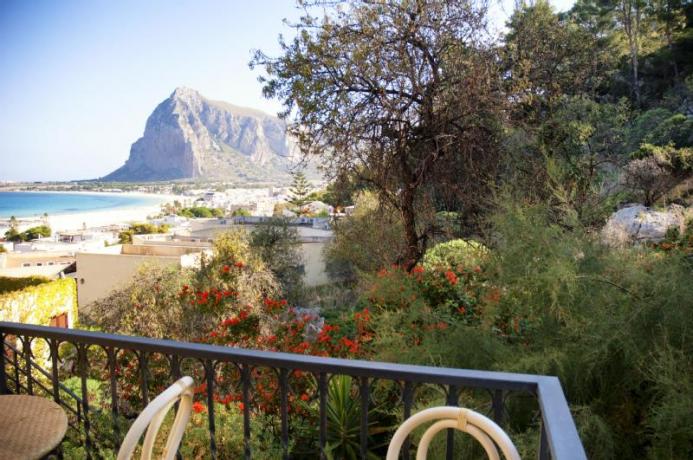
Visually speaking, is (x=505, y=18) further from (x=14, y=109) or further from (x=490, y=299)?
(x=14, y=109)

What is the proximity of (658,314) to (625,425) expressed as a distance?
1.38 feet

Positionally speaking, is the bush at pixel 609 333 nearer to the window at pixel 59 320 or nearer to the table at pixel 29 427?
the table at pixel 29 427

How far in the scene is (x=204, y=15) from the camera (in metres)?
9.41

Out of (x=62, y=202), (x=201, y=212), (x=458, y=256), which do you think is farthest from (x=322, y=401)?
(x=62, y=202)

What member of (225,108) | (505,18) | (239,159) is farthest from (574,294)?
(225,108)

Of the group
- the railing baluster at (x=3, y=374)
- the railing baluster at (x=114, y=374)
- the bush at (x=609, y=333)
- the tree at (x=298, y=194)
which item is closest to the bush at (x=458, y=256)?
the bush at (x=609, y=333)

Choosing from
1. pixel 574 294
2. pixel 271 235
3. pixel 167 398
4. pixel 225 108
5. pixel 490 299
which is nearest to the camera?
pixel 167 398

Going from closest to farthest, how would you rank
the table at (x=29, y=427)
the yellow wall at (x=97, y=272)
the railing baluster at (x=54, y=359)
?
the table at (x=29, y=427)
the railing baluster at (x=54, y=359)
the yellow wall at (x=97, y=272)

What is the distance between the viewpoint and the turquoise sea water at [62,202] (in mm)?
60969

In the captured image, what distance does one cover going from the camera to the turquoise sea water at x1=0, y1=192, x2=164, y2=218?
61.0 meters

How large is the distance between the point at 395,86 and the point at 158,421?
3.36m

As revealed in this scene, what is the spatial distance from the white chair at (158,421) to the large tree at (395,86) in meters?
3.04

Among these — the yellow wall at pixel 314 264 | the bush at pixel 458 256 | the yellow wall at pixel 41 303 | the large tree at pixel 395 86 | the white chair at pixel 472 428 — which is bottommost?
the yellow wall at pixel 314 264

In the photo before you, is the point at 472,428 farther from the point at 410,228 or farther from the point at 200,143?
the point at 200,143
